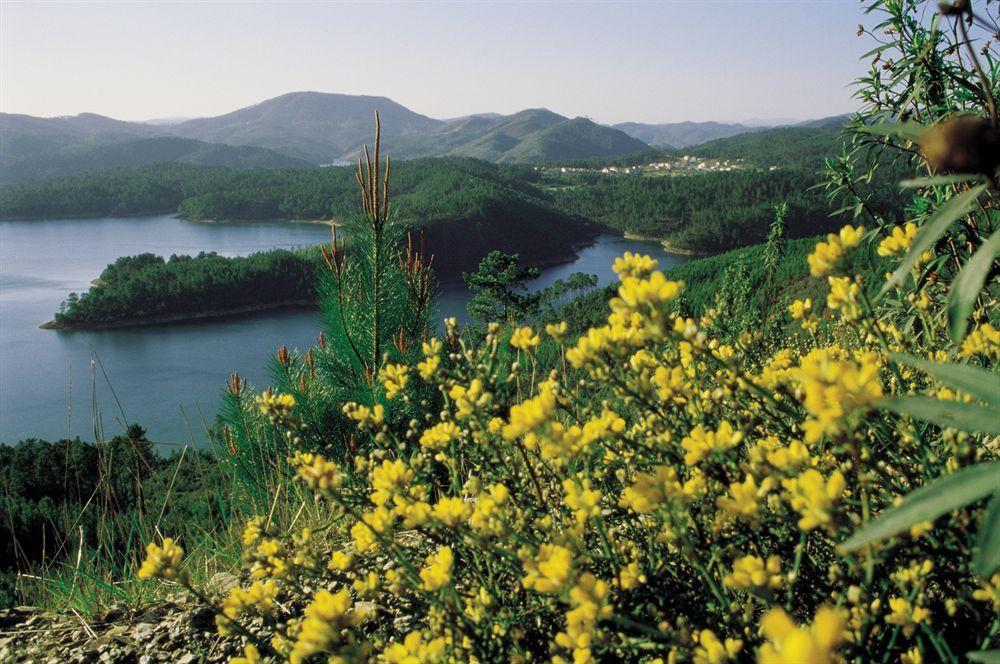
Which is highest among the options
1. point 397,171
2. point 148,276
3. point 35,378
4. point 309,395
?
point 397,171

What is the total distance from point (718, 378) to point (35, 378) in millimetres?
38393

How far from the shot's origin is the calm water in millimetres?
27578

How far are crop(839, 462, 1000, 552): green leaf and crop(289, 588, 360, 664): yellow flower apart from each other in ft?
2.28

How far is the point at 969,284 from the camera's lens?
2.44 ft

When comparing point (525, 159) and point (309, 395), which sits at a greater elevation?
point (525, 159)

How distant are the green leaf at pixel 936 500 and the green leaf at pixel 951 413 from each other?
0.16 feet

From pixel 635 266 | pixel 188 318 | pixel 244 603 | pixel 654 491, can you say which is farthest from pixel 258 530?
pixel 188 318

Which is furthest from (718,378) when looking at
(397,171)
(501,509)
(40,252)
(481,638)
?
(397,171)

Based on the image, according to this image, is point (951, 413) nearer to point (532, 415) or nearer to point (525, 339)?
point (532, 415)

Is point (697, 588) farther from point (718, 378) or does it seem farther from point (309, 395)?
point (309, 395)

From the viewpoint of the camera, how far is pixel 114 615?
6.47ft

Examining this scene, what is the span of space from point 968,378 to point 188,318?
160 ft

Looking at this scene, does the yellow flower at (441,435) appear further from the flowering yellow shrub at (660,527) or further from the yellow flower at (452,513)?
the yellow flower at (452,513)

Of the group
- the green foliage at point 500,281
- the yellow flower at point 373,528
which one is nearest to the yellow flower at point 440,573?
the yellow flower at point 373,528
